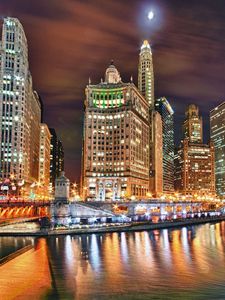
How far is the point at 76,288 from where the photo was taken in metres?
52.1

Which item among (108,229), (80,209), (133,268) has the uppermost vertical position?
(80,209)

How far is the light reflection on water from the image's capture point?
50531mm

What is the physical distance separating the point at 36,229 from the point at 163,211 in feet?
313

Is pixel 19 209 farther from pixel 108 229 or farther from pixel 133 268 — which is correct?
pixel 133 268

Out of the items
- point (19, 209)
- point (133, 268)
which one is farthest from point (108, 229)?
point (133, 268)

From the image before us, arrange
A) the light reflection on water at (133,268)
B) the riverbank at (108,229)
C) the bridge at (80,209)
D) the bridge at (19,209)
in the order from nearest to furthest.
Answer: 1. the light reflection on water at (133,268)
2. the riverbank at (108,229)
3. the bridge at (19,209)
4. the bridge at (80,209)

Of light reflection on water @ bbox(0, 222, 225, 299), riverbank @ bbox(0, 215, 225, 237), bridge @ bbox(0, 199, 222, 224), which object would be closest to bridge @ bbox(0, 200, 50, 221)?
bridge @ bbox(0, 199, 222, 224)

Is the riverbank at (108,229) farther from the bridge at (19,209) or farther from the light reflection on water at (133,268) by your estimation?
the bridge at (19,209)

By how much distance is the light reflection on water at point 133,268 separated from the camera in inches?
1989

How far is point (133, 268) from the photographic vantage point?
2603 inches

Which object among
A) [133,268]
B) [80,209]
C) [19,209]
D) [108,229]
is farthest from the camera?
[19,209]

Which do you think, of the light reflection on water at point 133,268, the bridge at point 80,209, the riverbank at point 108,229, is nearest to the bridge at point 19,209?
the bridge at point 80,209

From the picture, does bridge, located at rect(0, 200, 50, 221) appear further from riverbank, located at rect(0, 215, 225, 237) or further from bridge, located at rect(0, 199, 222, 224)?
riverbank, located at rect(0, 215, 225, 237)

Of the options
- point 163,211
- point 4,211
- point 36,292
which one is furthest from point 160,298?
point 163,211
